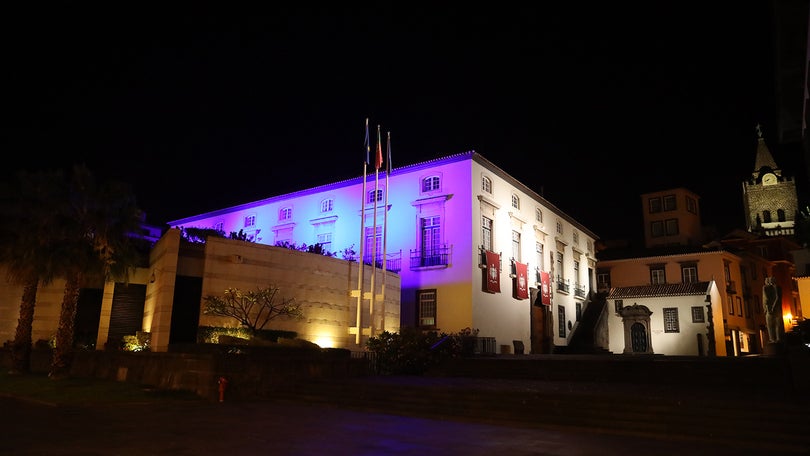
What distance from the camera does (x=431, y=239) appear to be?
28172 mm

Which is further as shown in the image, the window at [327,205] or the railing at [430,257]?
the window at [327,205]

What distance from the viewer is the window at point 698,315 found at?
34938mm

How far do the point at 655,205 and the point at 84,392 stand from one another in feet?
162

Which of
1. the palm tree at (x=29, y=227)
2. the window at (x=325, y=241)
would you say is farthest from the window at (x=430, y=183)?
the palm tree at (x=29, y=227)

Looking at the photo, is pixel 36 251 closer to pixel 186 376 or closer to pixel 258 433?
pixel 186 376

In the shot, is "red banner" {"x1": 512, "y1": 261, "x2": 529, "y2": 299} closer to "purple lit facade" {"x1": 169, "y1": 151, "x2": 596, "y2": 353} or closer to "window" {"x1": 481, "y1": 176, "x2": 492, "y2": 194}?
"purple lit facade" {"x1": 169, "y1": 151, "x2": 596, "y2": 353}

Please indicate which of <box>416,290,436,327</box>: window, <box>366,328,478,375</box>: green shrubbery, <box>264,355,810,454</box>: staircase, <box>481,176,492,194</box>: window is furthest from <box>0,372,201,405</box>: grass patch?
<box>481,176,492,194</box>: window

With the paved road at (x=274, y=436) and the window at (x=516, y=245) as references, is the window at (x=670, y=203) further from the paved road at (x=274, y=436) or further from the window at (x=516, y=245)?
the paved road at (x=274, y=436)

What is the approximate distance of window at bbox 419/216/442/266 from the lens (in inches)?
1083

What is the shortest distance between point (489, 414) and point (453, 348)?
1010 cm

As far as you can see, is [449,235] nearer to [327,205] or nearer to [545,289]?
[327,205]

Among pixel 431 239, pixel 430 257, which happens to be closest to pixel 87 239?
pixel 430 257

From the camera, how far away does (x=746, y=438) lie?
381 inches

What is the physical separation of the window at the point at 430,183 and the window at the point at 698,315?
20033 millimetres
